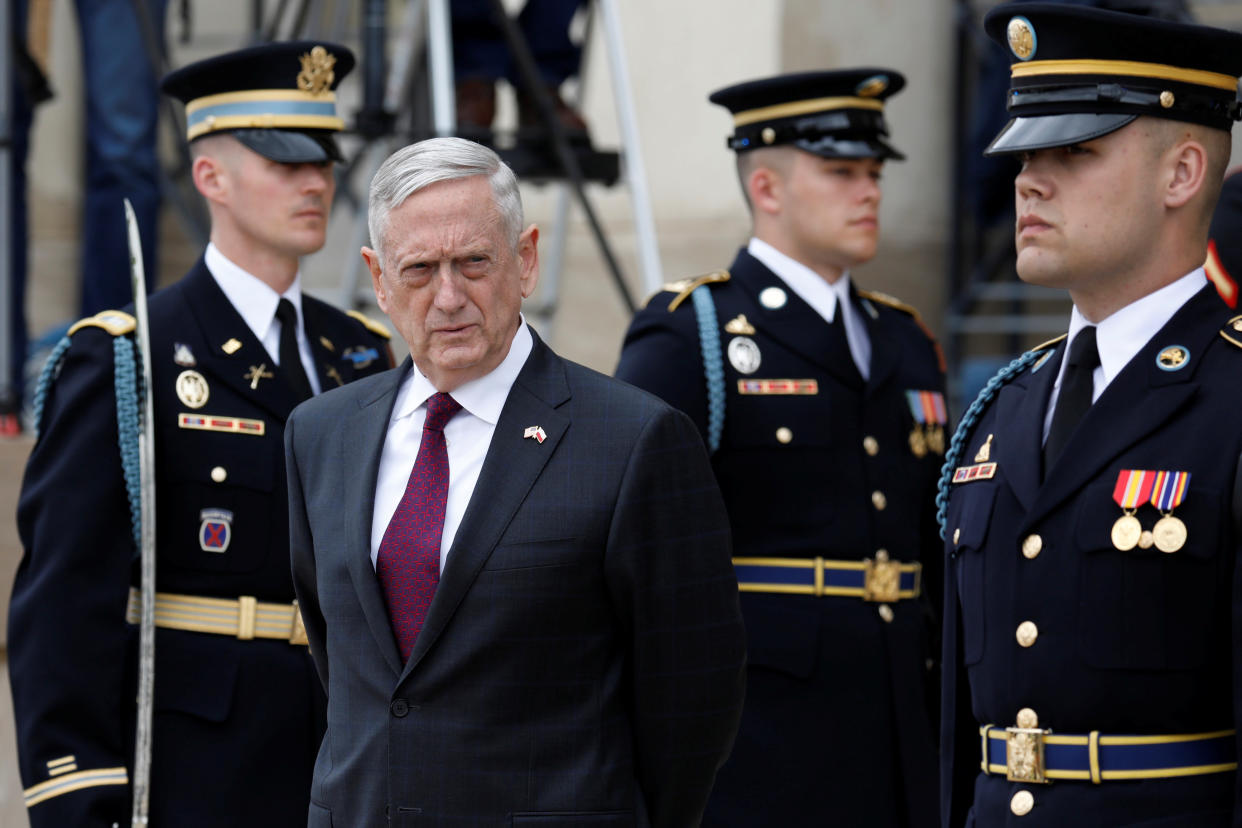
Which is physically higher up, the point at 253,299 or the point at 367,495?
the point at 253,299

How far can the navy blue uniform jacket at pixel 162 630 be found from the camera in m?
3.81

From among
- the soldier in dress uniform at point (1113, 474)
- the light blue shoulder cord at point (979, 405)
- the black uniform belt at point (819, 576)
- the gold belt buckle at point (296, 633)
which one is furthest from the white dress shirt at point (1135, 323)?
the gold belt buckle at point (296, 633)

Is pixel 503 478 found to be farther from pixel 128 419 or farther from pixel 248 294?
pixel 248 294

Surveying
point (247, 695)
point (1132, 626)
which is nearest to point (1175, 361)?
point (1132, 626)

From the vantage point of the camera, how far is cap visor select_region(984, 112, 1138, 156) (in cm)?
308

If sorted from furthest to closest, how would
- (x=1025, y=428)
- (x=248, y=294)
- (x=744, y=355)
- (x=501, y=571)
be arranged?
(x=744, y=355) → (x=248, y=294) → (x=1025, y=428) → (x=501, y=571)

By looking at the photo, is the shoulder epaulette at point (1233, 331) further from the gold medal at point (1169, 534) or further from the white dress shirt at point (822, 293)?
the white dress shirt at point (822, 293)

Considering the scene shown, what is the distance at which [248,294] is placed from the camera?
4.24 metres

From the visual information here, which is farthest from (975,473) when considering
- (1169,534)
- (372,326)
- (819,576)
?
(372,326)

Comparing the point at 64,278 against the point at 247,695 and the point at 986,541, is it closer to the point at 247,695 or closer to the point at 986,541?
the point at 247,695

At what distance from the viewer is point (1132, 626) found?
292cm

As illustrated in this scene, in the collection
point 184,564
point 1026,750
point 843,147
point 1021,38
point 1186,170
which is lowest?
point 1026,750

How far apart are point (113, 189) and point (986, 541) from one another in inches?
192

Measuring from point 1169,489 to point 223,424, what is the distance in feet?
6.57
